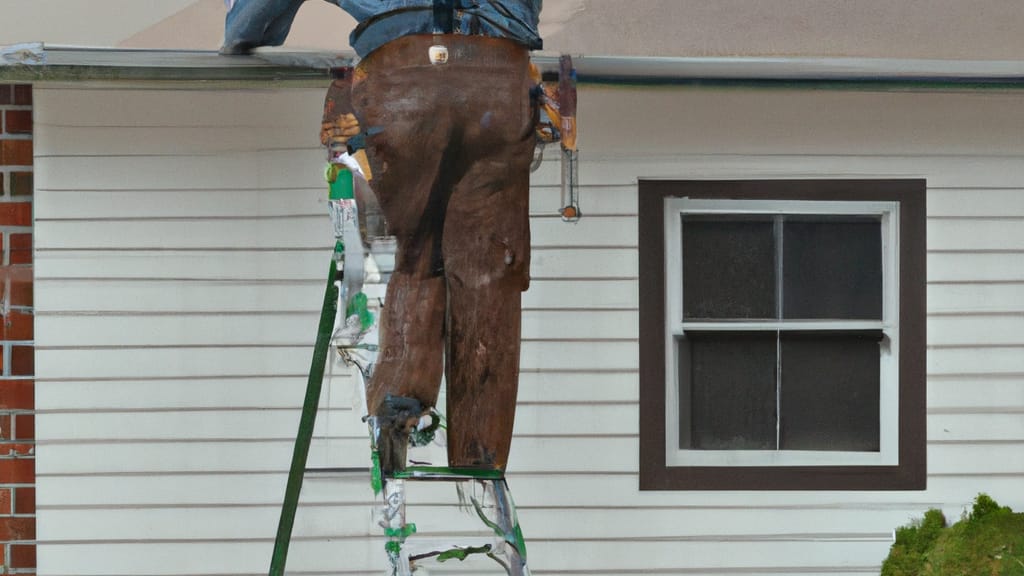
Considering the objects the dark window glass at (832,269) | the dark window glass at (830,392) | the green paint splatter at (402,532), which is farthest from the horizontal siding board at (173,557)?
the dark window glass at (832,269)

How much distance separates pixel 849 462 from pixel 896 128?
0.87 metres

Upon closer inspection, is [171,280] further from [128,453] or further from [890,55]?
[890,55]

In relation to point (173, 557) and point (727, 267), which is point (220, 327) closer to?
point (173, 557)

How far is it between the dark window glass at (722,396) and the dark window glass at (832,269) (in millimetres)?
183

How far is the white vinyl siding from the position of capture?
10.0 ft

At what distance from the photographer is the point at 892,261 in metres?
3.17

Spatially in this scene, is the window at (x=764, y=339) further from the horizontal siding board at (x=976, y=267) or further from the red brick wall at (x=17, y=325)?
the red brick wall at (x=17, y=325)

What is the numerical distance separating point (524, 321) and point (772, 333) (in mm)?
649

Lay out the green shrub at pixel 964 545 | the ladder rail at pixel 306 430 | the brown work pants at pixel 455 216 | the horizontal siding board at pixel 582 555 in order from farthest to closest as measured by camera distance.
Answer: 1. the horizontal siding board at pixel 582 555
2. the green shrub at pixel 964 545
3. the ladder rail at pixel 306 430
4. the brown work pants at pixel 455 216

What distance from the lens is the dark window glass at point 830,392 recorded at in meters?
3.14

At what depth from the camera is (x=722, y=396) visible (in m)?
3.15

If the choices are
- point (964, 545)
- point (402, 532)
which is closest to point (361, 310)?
point (402, 532)

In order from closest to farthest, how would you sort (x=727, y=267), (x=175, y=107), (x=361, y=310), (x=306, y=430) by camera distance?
(x=361, y=310) → (x=306, y=430) → (x=175, y=107) → (x=727, y=267)

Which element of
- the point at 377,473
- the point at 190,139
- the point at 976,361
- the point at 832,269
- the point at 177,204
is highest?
the point at 190,139
